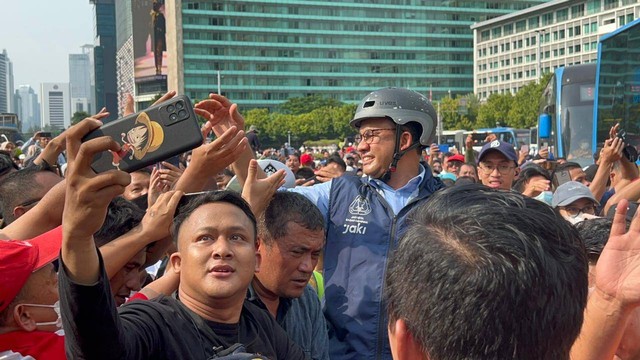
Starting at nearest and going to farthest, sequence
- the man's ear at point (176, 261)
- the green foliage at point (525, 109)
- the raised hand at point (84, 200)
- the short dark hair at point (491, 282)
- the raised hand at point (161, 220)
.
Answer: the short dark hair at point (491, 282) < the raised hand at point (84, 200) < the man's ear at point (176, 261) < the raised hand at point (161, 220) < the green foliage at point (525, 109)

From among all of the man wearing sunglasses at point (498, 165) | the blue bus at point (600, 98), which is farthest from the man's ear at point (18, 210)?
the blue bus at point (600, 98)

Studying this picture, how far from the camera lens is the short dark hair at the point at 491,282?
1299 millimetres

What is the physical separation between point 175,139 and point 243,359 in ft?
3.24

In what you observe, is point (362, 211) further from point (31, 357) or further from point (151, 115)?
point (31, 357)

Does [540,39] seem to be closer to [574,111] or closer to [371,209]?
[574,111]

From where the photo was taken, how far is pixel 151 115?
216 centimetres

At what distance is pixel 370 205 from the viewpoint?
3.45 m

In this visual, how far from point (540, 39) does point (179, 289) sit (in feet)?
278

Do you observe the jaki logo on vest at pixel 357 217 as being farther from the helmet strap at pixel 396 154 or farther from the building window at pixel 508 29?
the building window at pixel 508 29

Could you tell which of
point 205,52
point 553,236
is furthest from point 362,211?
point 205,52

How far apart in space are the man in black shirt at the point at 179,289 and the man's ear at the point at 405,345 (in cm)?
80

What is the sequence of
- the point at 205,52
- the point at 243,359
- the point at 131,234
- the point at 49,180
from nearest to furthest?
the point at 243,359 < the point at 131,234 < the point at 49,180 < the point at 205,52

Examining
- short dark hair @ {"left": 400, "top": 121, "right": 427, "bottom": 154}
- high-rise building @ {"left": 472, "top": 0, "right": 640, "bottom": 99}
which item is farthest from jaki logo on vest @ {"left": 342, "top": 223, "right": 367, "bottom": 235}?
high-rise building @ {"left": 472, "top": 0, "right": 640, "bottom": 99}

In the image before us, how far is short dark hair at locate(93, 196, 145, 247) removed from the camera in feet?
9.67
